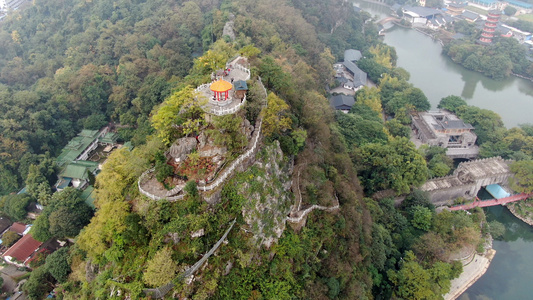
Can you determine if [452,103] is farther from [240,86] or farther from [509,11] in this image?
[509,11]

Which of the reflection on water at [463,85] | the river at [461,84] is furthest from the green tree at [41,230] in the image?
the reflection on water at [463,85]

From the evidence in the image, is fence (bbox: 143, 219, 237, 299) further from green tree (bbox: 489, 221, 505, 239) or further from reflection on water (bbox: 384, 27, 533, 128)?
reflection on water (bbox: 384, 27, 533, 128)

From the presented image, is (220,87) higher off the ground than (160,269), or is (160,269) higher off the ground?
(220,87)

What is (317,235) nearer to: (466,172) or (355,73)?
(466,172)

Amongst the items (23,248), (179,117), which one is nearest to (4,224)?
(23,248)

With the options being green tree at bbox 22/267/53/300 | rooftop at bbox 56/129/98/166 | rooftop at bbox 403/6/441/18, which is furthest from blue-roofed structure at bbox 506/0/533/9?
green tree at bbox 22/267/53/300

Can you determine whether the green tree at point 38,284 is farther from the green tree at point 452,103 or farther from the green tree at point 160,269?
the green tree at point 452,103
